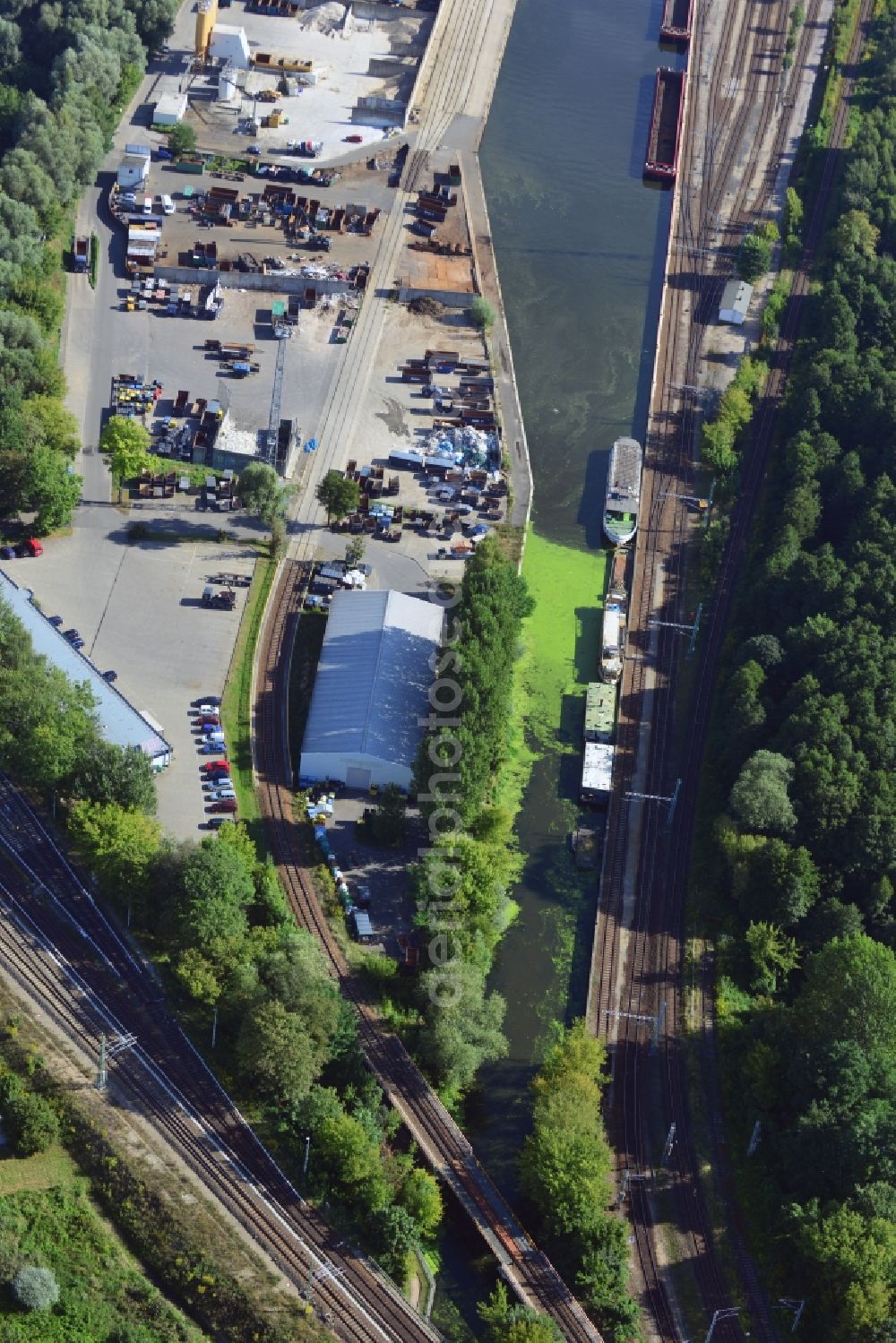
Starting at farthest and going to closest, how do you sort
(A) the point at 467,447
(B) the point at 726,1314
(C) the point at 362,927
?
(A) the point at 467,447 → (C) the point at 362,927 → (B) the point at 726,1314

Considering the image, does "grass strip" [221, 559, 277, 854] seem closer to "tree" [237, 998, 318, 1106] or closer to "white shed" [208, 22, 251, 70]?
"tree" [237, 998, 318, 1106]

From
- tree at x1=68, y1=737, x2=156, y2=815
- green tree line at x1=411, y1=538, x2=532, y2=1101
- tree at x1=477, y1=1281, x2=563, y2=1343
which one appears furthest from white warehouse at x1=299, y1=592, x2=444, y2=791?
tree at x1=477, y1=1281, x2=563, y2=1343

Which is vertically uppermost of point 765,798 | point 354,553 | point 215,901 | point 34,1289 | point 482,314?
point 482,314

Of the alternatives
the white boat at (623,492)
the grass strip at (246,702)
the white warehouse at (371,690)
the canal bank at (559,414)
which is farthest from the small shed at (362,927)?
the white boat at (623,492)

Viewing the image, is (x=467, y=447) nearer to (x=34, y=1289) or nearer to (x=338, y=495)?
(x=338, y=495)

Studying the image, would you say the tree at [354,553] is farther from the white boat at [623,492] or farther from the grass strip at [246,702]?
the white boat at [623,492]

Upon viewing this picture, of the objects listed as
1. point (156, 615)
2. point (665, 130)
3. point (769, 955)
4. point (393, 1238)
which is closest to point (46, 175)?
point (156, 615)

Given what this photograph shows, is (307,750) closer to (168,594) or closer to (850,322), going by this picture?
(168,594)

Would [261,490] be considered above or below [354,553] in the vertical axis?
above
